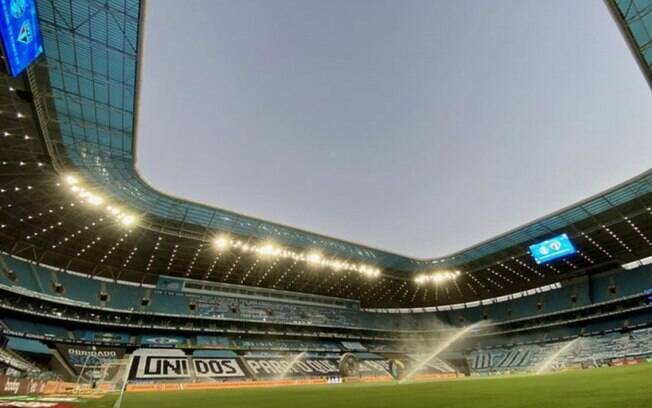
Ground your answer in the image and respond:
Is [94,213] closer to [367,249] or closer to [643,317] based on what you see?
[367,249]

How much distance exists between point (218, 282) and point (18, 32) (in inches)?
1949

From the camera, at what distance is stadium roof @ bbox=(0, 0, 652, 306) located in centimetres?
1945

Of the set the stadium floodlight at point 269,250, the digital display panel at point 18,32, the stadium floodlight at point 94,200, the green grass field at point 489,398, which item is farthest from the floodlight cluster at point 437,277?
the digital display panel at point 18,32

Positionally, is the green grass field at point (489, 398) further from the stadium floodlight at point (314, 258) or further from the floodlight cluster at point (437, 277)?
the floodlight cluster at point (437, 277)

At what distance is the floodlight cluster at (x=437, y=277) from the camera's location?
59375 mm

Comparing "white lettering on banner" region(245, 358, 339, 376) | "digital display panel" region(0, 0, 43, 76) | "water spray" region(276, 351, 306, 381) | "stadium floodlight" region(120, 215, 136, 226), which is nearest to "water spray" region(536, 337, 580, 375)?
"white lettering on banner" region(245, 358, 339, 376)

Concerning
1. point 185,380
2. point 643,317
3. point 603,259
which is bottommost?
point 185,380

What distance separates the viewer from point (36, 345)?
121 feet

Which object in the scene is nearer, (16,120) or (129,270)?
(16,120)

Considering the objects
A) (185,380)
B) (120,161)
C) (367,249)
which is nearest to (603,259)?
(367,249)

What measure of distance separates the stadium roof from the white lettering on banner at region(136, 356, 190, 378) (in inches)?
484

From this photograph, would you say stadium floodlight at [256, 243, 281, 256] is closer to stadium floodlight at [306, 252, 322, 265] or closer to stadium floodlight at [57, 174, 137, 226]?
stadium floodlight at [306, 252, 322, 265]

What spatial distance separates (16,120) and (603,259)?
71.1 m

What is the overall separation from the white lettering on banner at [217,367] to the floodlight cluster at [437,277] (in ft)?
108
